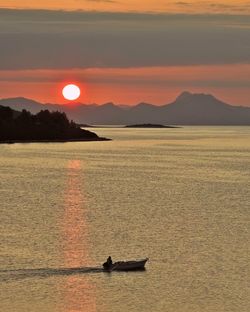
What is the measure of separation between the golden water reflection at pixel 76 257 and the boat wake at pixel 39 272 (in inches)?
46.1

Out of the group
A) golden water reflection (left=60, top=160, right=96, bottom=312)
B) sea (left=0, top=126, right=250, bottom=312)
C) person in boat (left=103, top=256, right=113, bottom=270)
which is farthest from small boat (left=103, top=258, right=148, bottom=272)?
golden water reflection (left=60, top=160, right=96, bottom=312)

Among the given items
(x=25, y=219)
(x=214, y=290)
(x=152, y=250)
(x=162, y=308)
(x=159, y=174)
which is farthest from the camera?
(x=159, y=174)

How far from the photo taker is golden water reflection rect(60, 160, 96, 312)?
56.7 m

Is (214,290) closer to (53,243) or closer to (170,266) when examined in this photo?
(170,266)

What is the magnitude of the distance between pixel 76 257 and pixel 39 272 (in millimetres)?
7064

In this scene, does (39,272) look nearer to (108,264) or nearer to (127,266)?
(108,264)

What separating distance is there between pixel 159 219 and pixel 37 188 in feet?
163

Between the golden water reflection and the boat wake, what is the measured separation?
1.17 meters

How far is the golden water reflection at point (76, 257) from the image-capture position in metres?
56.7

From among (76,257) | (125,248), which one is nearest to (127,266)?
(76,257)

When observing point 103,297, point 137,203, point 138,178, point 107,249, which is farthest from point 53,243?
point 138,178

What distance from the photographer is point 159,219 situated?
97438 mm

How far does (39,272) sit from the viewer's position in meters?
65.0

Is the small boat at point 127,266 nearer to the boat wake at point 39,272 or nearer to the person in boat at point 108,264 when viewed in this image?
the person in boat at point 108,264
